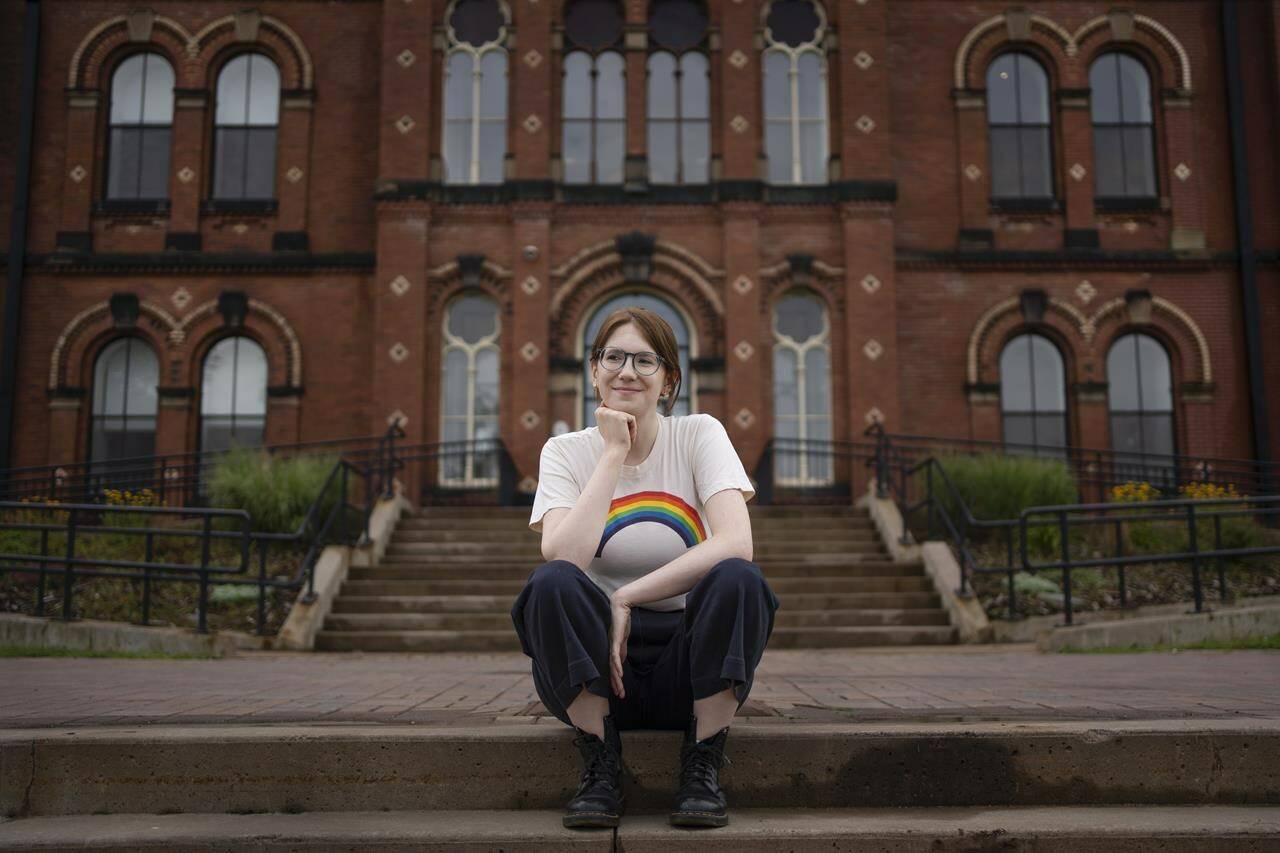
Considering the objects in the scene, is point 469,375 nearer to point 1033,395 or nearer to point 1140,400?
point 1033,395

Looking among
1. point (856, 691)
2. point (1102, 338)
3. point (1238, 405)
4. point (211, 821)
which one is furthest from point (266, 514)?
point (1238, 405)

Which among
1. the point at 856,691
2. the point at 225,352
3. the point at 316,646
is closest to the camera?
the point at 856,691

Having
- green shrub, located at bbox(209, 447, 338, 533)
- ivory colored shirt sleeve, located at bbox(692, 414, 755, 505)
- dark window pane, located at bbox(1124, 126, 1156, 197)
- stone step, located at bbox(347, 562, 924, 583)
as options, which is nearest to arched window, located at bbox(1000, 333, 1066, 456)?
dark window pane, located at bbox(1124, 126, 1156, 197)

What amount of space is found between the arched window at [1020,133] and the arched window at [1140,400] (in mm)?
3096

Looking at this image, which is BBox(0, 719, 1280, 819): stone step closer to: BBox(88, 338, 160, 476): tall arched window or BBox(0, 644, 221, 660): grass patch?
BBox(0, 644, 221, 660): grass patch

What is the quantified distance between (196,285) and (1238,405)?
701 inches

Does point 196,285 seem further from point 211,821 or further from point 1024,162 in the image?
point 211,821

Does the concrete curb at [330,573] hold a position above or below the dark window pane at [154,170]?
below

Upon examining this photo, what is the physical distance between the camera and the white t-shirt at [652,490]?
11.6ft

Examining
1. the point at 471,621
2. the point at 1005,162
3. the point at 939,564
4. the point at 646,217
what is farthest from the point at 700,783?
the point at 1005,162

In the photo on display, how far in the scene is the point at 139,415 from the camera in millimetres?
18359

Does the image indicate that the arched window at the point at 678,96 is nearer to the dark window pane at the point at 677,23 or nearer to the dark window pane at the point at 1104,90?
the dark window pane at the point at 677,23

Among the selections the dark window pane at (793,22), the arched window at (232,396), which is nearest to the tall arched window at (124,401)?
the arched window at (232,396)

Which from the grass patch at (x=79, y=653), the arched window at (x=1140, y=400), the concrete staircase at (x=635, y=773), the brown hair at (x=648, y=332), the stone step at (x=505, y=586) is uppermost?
the arched window at (x=1140, y=400)
